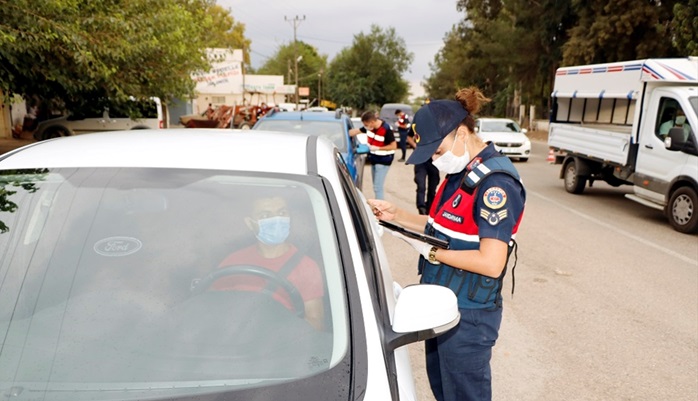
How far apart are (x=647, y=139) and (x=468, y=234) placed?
8.14 m

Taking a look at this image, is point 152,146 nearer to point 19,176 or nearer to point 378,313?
point 19,176

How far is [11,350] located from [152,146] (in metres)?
0.95

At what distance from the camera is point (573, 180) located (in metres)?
12.1

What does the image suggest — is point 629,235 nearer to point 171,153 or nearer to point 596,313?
point 596,313

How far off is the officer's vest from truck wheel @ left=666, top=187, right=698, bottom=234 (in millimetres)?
6985

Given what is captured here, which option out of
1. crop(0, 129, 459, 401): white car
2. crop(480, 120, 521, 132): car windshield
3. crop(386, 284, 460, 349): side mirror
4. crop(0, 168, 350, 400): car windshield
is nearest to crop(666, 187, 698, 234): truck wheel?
crop(0, 129, 459, 401): white car

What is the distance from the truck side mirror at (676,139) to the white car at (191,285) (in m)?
7.61

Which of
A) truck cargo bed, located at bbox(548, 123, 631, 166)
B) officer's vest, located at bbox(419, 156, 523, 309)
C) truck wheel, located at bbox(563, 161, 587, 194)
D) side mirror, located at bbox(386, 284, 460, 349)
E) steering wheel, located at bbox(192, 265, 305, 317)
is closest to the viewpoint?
side mirror, located at bbox(386, 284, 460, 349)

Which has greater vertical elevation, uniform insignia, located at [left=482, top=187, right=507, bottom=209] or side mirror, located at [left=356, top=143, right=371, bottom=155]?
uniform insignia, located at [left=482, top=187, right=507, bottom=209]

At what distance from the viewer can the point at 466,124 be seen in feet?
8.27

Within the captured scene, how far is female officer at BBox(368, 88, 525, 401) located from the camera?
7.59ft

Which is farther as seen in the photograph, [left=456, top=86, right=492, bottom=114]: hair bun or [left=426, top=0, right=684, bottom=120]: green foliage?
[left=426, top=0, right=684, bottom=120]: green foliage

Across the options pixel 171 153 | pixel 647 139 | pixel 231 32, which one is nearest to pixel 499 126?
pixel 647 139

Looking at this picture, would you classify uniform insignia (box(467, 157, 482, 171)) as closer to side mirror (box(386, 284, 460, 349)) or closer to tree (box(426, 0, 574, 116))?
side mirror (box(386, 284, 460, 349))
